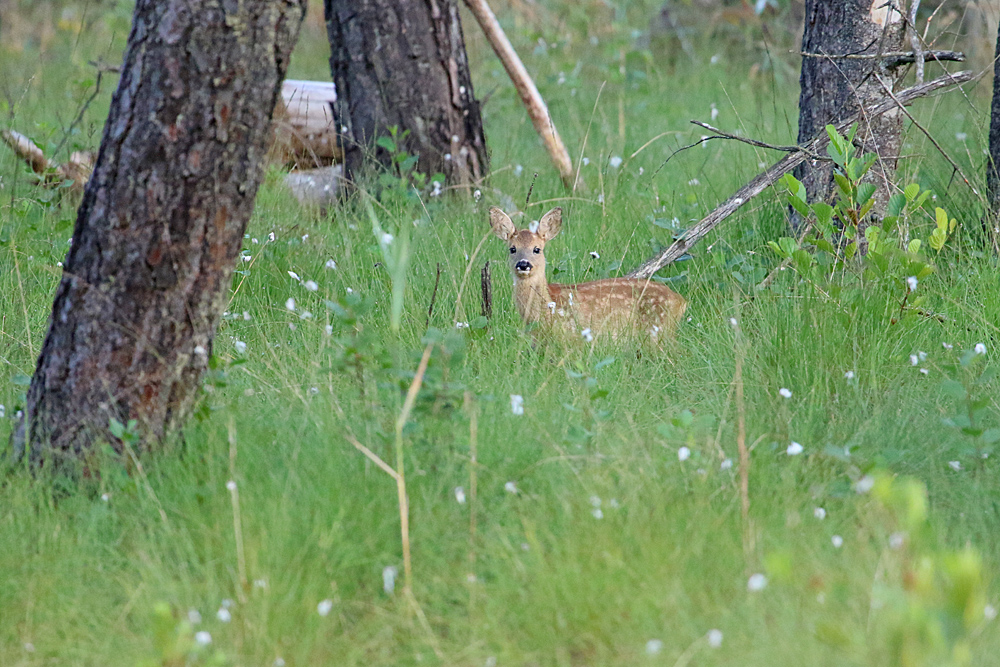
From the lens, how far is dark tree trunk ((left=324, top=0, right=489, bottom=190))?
592 centimetres

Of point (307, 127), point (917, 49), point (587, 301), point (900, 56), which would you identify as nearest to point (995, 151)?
point (900, 56)

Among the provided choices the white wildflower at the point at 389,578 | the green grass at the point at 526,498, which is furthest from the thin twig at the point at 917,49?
the white wildflower at the point at 389,578

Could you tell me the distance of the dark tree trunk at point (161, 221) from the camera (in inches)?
112

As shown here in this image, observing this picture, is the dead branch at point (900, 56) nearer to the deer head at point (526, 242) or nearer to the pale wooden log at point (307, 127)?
the deer head at point (526, 242)

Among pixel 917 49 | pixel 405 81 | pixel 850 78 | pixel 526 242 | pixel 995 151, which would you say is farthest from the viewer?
pixel 405 81

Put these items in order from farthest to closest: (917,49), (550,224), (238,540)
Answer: (550,224) → (917,49) → (238,540)

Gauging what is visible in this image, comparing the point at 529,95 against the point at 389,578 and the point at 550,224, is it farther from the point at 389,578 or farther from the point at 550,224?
the point at 389,578

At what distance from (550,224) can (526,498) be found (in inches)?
96.3

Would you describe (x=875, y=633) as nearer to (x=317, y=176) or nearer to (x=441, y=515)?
(x=441, y=515)

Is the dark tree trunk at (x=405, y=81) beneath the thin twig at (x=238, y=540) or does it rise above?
above

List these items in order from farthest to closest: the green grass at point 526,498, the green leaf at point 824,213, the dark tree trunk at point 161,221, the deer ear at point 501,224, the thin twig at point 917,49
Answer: the deer ear at point 501,224 → the thin twig at point 917,49 → the green leaf at point 824,213 → the dark tree trunk at point 161,221 → the green grass at point 526,498

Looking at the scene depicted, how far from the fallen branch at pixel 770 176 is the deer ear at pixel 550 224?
1.77ft

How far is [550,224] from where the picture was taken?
200 inches

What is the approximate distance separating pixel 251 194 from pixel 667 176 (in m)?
3.93
